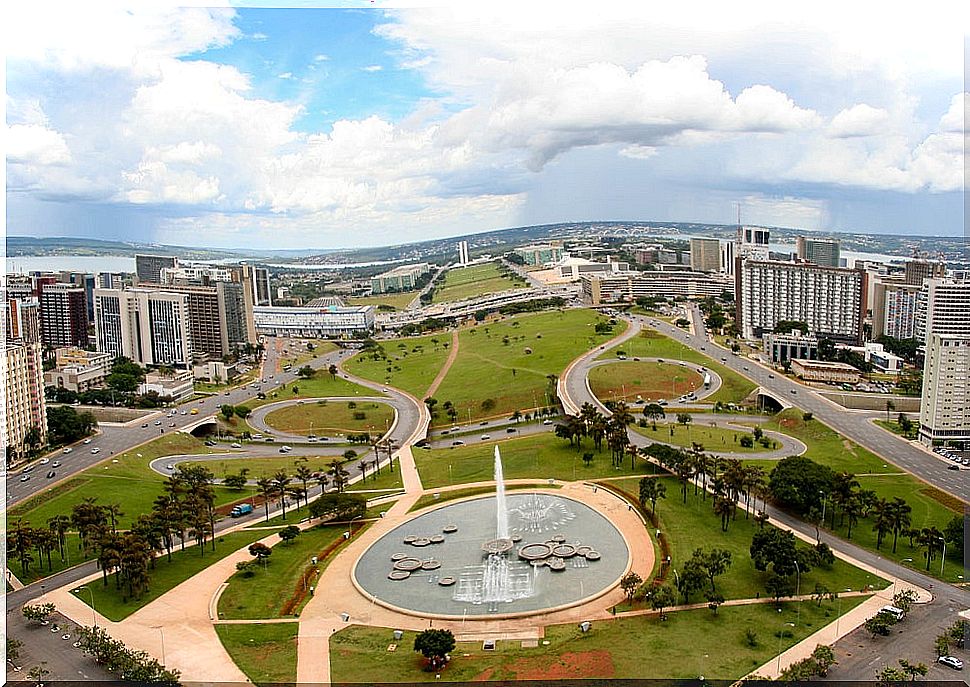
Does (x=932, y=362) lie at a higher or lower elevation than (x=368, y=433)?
higher

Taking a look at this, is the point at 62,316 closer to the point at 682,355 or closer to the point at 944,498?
the point at 682,355

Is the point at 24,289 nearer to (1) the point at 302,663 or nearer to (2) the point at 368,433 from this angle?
(2) the point at 368,433

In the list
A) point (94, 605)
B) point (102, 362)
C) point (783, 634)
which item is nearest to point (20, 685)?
point (94, 605)

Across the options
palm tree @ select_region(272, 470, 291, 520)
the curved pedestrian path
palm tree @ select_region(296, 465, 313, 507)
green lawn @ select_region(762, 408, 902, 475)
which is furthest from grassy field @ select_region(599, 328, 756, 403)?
palm tree @ select_region(272, 470, 291, 520)

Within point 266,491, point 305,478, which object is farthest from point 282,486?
point 305,478

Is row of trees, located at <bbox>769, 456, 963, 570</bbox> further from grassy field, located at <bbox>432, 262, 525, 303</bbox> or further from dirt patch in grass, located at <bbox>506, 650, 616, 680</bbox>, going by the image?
grassy field, located at <bbox>432, 262, 525, 303</bbox>

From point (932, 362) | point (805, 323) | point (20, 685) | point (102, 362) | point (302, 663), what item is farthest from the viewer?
point (805, 323)

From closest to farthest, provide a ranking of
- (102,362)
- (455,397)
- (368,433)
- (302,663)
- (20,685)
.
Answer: (20,685) < (302,663) < (368,433) < (455,397) < (102,362)

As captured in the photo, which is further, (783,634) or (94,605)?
(94,605)
